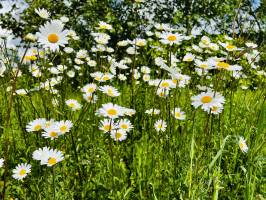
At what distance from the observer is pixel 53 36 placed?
1.73 m

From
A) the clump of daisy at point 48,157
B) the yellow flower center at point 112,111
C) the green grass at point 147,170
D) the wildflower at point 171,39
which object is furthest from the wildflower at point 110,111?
the wildflower at point 171,39

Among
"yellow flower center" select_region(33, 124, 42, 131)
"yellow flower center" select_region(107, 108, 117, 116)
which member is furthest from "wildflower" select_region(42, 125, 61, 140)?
"yellow flower center" select_region(107, 108, 117, 116)

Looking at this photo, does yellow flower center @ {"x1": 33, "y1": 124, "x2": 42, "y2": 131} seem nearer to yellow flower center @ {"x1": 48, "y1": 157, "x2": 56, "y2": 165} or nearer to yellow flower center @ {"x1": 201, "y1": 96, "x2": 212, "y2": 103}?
yellow flower center @ {"x1": 48, "y1": 157, "x2": 56, "y2": 165}

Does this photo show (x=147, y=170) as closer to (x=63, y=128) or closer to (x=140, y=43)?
(x=63, y=128)

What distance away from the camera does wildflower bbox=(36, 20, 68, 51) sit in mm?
1680

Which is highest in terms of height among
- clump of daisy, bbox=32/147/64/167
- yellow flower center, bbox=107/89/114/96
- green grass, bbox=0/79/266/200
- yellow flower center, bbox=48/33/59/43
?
yellow flower center, bbox=48/33/59/43

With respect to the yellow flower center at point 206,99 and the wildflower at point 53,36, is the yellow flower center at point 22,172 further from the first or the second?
the yellow flower center at point 206,99

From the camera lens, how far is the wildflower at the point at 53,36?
1.68 metres

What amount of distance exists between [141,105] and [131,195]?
1.30m

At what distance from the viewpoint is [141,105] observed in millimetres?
3238

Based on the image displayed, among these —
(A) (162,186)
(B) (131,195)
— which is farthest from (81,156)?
(A) (162,186)

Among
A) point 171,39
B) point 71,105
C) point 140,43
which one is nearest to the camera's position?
point 171,39

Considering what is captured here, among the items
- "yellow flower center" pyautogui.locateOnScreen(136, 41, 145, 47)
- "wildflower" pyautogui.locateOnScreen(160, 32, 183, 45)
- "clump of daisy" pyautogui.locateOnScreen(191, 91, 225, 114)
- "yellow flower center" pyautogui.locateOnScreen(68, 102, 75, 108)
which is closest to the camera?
"clump of daisy" pyautogui.locateOnScreen(191, 91, 225, 114)

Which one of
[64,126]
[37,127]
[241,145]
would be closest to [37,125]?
[37,127]
